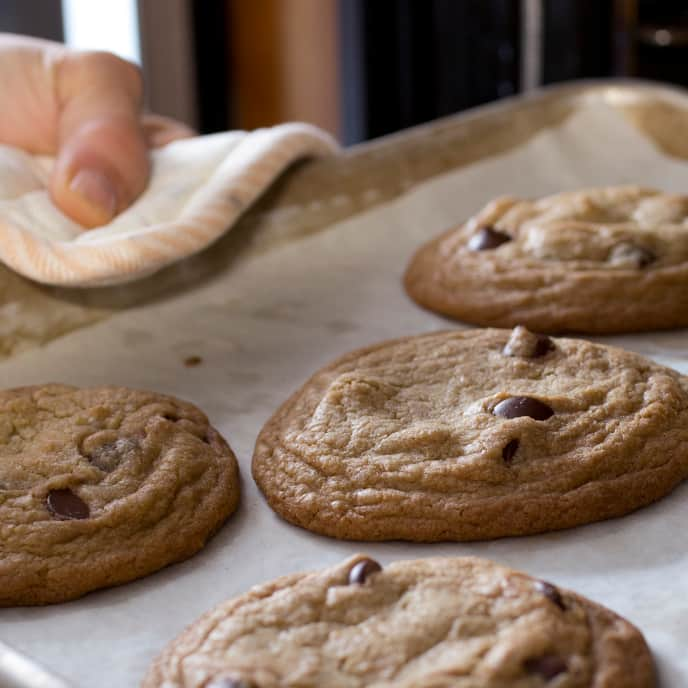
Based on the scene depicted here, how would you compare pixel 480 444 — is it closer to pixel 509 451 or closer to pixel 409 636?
pixel 509 451

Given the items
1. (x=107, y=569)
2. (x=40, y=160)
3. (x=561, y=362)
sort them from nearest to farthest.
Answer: (x=107, y=569) → (x=561, y=362) → (x=40, y=160)

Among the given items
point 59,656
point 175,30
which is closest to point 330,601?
point 59,656

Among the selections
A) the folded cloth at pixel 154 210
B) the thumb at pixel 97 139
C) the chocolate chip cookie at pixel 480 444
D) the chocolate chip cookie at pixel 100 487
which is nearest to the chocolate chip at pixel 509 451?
the chocolate chip cookie at pixel 480 444

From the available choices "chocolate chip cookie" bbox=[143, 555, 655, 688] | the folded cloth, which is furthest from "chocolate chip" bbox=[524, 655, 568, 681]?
the folded cloth

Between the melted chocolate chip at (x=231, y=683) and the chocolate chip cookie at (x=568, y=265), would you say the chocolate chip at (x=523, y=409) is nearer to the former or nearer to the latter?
the chocolate chip cookie at (x=568, y=265)

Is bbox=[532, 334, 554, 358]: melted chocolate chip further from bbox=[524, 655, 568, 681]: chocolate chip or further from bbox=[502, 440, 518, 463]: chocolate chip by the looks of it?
bbox=[524, 655, 568, 681]: chocolate chip

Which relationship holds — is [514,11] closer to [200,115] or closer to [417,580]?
[200,115]

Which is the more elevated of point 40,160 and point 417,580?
point 40,160
